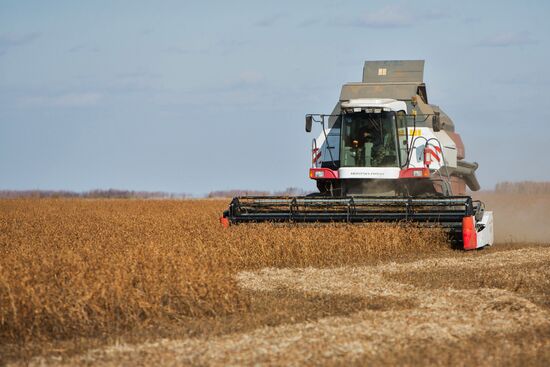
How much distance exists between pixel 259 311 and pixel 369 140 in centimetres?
754

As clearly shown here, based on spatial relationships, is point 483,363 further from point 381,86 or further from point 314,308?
point 381,86

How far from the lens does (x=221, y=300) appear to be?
24.8 ft

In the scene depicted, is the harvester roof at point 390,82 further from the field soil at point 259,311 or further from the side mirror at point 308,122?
the field soil at point 259,311

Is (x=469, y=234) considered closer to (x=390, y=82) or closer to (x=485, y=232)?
(x=485, y=232)

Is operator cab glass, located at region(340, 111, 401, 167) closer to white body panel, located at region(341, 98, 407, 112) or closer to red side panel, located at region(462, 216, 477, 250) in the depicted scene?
white body panel, located at region(341, 98, 407, 112)

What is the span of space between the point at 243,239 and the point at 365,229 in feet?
5.70

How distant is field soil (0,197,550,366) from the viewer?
593 centimetres

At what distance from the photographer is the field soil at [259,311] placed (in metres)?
5.93

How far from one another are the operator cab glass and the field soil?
3.59 meters

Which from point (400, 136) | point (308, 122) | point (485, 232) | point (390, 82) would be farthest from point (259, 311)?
point (390, 82)

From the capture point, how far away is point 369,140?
1473 centimetres

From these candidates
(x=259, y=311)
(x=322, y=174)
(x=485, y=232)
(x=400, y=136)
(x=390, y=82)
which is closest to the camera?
(x=259, y=311)

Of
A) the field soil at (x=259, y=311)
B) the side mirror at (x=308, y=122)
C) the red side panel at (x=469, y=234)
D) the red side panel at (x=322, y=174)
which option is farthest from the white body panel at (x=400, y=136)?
the field soil at (x=259, y=311)

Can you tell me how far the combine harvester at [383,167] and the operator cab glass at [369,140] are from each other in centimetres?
2
